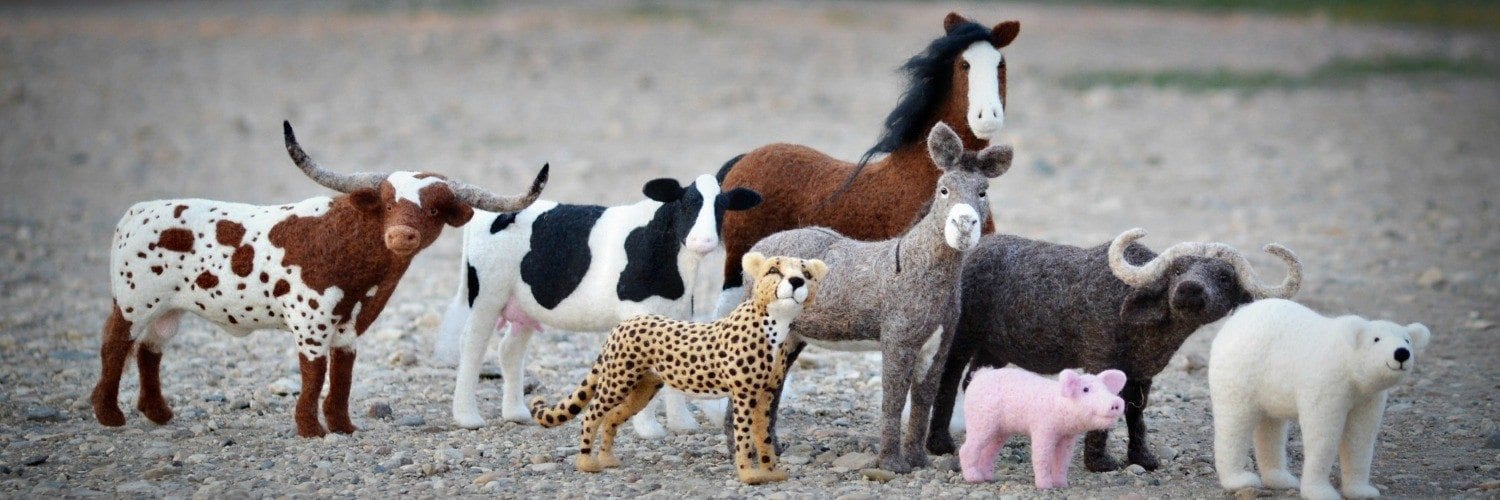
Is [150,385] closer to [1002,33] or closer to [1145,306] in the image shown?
[1002,33]

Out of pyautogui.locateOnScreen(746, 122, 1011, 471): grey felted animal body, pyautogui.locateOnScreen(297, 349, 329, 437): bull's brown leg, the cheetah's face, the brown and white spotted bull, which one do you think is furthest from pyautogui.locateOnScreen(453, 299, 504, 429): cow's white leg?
the cheetah's face

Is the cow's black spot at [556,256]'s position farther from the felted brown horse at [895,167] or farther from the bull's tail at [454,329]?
the felted brown horse at [895,167]

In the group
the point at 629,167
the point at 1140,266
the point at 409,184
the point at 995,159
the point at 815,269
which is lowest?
the point at 815,269

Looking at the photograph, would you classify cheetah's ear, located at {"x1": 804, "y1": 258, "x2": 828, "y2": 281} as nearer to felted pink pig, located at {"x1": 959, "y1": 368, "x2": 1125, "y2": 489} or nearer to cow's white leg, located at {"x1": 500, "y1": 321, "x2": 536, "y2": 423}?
felted pink pig, located at {"x1": 959, "y1": 368, "x2": 1125, "y2": 489}

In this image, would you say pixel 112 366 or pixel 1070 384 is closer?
pixel 1070 384

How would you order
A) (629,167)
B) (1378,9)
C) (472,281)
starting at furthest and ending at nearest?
1. (1378,9)
2. (629,167)
3. (472,281)

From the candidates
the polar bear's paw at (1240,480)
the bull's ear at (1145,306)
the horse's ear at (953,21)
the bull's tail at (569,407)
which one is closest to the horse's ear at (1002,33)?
the horse's ear at (953,21)

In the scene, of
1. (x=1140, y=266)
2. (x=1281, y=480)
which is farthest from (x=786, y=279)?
(x=1281, y=480)

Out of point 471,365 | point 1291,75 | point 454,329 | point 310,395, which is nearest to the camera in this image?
point 310,395

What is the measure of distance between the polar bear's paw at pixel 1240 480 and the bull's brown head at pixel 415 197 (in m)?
2.83

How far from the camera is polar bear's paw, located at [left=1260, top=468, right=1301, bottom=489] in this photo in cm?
584

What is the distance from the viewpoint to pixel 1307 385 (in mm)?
5469

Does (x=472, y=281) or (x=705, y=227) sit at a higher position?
(x=705, y=227)

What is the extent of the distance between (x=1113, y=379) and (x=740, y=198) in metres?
1.68
